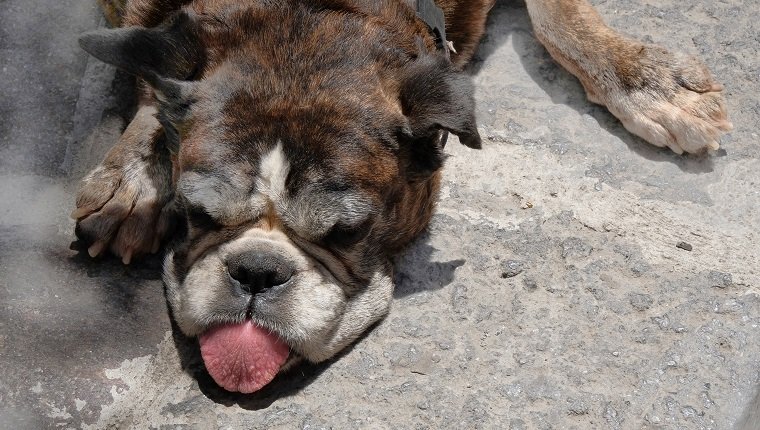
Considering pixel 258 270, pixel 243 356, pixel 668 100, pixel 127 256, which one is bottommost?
pixel 127 256

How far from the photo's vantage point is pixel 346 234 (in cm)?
326

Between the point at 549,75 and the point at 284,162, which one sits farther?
the point at 549,75

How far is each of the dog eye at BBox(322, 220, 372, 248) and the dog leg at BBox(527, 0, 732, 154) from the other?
1426mm

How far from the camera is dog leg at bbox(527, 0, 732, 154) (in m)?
4.04

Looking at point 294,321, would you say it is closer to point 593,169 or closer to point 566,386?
point 566,386

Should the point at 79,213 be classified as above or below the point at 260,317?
below

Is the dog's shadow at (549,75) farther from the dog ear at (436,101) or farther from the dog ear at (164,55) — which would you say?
the dog ear at (164,55)

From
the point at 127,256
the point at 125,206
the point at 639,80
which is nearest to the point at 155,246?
the point at 127,256

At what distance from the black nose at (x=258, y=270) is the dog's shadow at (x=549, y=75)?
163 centimetres

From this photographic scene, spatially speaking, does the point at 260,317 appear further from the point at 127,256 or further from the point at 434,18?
the point at 434,18

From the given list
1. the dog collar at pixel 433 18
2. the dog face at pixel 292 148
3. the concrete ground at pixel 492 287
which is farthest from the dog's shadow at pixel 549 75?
the dog face at pixel 292 148

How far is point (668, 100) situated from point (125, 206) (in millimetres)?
2238

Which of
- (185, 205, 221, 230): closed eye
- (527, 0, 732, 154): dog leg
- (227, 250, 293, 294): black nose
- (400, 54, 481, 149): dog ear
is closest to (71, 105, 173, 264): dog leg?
(185, 205, 221, 230): closed eye

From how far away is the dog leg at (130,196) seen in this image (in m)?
3.63
